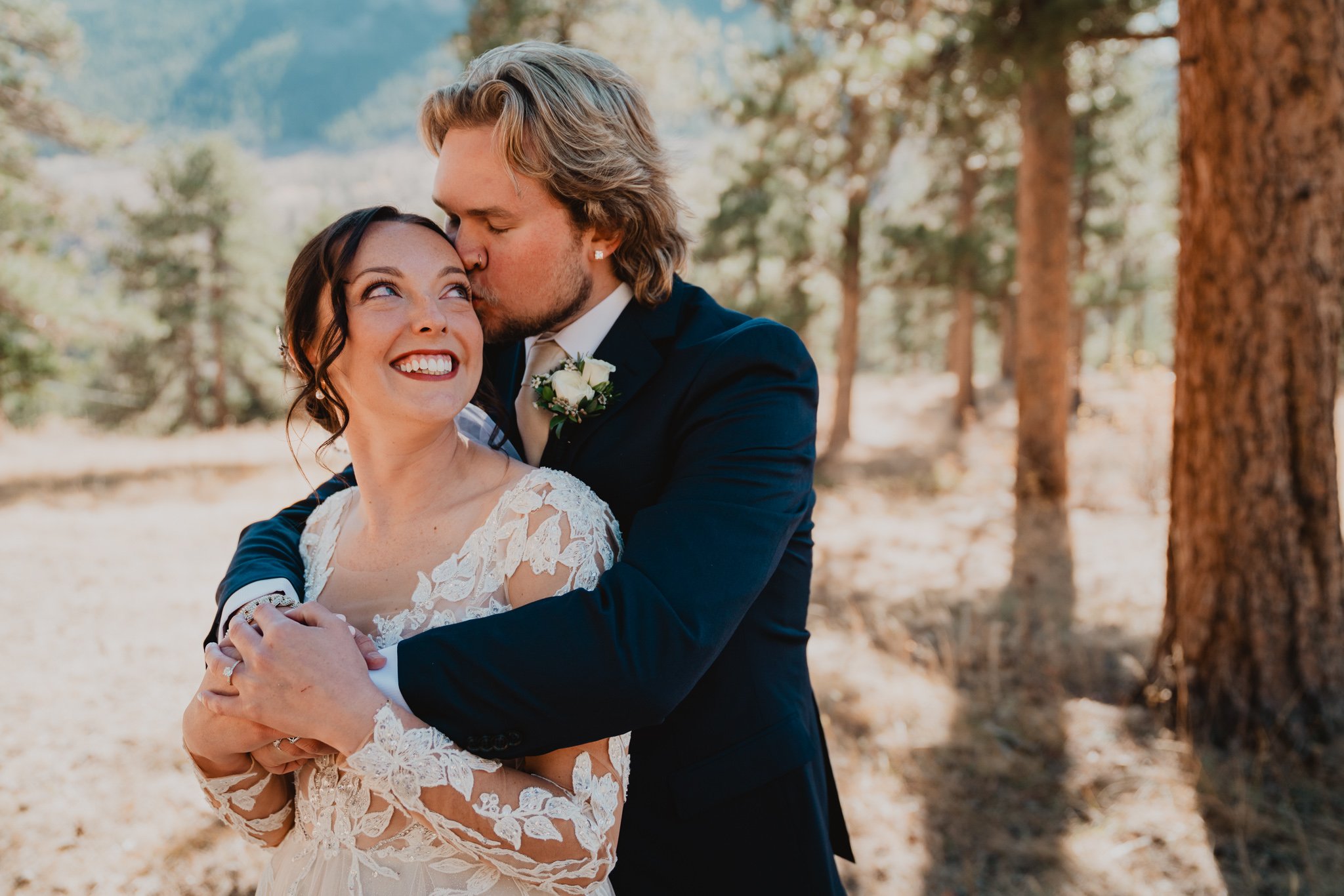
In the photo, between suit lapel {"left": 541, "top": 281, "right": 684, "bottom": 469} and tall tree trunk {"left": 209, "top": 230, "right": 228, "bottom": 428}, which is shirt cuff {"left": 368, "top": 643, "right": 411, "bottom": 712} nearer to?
suit lapel {"left": 541, "top": 281, "right": 684, "bottom": 469}

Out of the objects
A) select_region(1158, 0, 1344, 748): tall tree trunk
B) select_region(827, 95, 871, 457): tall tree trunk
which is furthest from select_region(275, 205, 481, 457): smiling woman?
select_region(827, 95, 871, 457): tall tree trunk

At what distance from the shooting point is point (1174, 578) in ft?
14.9

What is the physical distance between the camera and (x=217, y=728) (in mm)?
1731

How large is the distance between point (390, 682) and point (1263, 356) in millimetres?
4188

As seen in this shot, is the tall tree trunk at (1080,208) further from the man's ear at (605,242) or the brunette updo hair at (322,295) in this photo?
the brunette updo hair at (322,295)

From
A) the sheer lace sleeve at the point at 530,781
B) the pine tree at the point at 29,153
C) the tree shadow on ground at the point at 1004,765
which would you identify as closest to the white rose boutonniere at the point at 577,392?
the sheer lace sleeve at the point at 530,781

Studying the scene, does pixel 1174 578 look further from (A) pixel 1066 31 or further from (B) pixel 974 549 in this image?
(A) pixel 1066 31

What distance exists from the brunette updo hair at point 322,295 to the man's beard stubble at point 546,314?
236 mm

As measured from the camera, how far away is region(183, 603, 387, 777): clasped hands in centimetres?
156

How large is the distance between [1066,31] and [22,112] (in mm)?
14745

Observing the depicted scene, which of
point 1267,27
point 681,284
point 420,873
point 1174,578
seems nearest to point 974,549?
point 1174,578

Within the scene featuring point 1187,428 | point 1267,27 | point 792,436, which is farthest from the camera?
point 1187,428

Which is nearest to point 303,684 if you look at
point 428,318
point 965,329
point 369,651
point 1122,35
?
point 369,651

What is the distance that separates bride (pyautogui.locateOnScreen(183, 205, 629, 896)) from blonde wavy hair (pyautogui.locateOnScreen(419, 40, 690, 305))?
34cm
